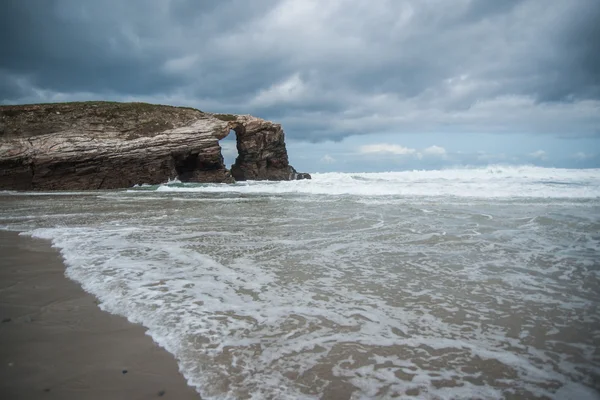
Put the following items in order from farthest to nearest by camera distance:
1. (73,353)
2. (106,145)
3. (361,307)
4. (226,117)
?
A: (226,117) < (106,145) < (361,307) < (73,353)

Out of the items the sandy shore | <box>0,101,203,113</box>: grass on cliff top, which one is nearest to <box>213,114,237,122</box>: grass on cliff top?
<box>0,101,203,113</box>: grass on cliff top

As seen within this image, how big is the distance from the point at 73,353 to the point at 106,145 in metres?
26.9

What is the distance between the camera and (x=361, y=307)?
2.76 meters

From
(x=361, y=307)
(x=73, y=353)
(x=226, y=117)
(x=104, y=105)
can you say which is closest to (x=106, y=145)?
(x=104, y=105)

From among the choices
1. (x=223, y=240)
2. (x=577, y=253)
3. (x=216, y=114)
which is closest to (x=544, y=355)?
(x=577, y=253)

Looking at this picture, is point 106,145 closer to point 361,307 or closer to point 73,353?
point 73,353

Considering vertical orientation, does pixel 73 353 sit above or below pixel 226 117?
below

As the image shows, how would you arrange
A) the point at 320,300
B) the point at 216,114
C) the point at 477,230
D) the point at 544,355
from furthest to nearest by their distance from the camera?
the point at 216,114 → the point at 477,230 → the point at 320,300 → the point at 544,355

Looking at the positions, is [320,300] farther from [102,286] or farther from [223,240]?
[223,240]

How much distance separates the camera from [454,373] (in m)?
1.85

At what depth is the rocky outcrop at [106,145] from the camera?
2353 cm

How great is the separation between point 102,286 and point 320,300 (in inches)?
82.2

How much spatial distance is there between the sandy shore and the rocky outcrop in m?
25.0

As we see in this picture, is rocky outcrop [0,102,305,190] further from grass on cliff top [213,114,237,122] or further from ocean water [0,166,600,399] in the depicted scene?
ocean water [0,166,600,399]
